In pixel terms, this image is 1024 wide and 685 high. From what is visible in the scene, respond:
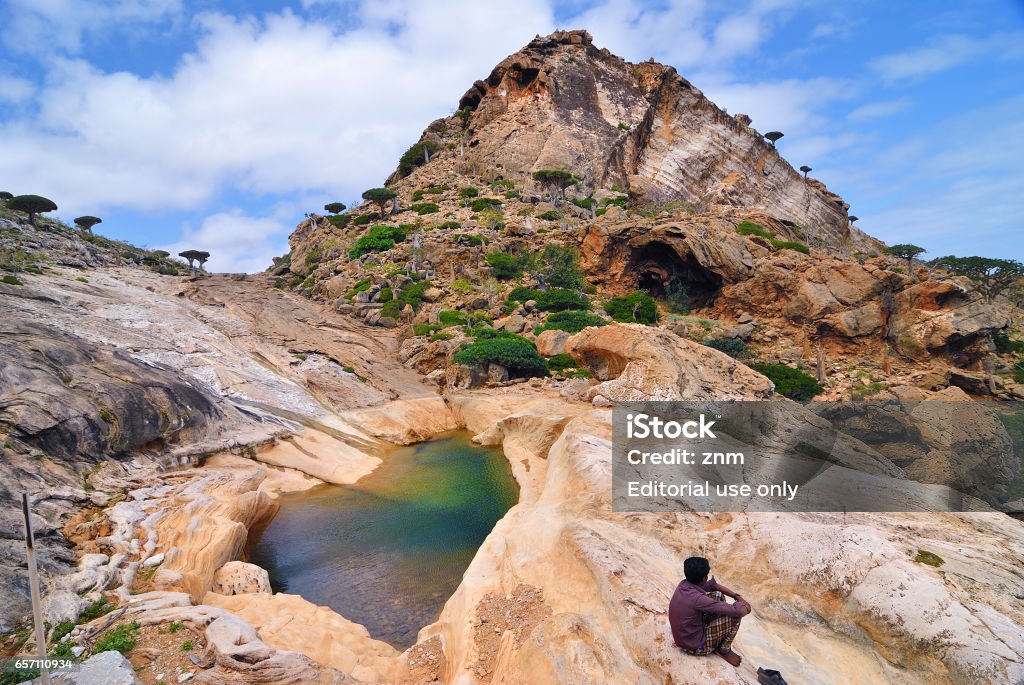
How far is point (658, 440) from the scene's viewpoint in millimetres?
12234

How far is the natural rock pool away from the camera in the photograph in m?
10.1

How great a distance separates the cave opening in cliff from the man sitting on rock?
3055 centimetres

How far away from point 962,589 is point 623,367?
12175 millimetres

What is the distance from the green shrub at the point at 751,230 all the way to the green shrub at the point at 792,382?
43.4ft

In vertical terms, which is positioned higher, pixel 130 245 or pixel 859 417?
pixel 130 245

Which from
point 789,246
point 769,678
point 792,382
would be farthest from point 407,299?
point 769,678

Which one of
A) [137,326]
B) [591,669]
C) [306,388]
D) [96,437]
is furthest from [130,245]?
[591,669]

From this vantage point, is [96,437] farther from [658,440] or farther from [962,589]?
[962,589]

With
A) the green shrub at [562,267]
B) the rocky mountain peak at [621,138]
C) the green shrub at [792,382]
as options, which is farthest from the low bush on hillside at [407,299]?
the rocky mountain peak at [621,138]

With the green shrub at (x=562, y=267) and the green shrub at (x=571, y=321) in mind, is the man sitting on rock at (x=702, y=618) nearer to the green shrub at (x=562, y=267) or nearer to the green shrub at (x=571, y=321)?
the green shrub at (x=571, y=321)

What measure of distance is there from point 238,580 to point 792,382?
24341 millimetres

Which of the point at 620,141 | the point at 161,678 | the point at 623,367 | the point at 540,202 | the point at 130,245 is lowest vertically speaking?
the point at 161,678

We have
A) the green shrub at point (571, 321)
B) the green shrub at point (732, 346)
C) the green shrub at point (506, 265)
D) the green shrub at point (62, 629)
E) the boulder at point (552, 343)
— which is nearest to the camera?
the green shrub at point (62, 629)

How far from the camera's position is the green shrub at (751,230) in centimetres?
3575
